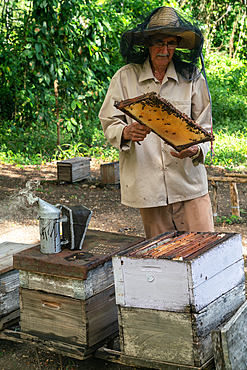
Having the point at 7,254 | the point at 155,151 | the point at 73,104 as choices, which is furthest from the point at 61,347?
the point at 73,104

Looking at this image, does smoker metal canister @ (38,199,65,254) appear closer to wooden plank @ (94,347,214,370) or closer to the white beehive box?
the white beehive box

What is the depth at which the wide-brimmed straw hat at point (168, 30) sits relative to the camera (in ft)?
6.56

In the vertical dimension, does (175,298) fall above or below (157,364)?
above

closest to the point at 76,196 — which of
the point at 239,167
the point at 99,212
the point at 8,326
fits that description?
the point at 99,212

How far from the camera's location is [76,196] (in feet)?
18.3

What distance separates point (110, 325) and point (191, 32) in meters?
1.52

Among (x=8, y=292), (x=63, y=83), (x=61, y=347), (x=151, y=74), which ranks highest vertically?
(x=63, y=83)

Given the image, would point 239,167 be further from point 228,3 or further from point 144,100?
point 228,3

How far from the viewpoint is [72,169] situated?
6.11m

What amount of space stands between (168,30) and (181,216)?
3.13ft

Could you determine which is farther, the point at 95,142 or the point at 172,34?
the point at 95,142

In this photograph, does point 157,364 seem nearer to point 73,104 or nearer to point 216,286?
point 216,286

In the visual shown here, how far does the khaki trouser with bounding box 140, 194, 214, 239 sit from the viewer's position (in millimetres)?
2137

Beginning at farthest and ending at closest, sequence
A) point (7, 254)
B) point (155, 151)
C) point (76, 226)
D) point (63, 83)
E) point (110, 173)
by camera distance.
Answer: point (63, 83) → point (110, 173) → point (7, 254) → point (155, 151) → point (76, 226)
